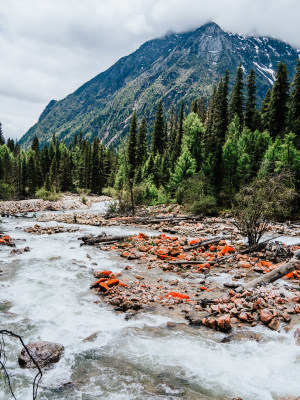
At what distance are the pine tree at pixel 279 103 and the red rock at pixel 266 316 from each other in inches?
1626

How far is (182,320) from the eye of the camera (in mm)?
6469

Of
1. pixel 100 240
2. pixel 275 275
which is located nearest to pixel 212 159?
pixel 100 240

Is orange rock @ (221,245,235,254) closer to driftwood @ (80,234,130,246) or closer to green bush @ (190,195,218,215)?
driftwood @ (80,234,130,246)

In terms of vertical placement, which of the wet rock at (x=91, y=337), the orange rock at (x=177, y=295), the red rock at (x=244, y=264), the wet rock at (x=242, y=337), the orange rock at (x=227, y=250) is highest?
the orange rock at (x=227, y=250)

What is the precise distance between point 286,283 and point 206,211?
60.3 ft

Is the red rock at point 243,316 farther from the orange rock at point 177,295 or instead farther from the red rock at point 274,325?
the orange rock at point 177,295

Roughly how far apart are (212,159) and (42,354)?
29.8m

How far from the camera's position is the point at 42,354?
4.99 m

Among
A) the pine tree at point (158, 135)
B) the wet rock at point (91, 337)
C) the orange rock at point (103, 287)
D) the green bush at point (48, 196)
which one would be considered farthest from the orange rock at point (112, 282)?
the pine tree at point (158, 135)

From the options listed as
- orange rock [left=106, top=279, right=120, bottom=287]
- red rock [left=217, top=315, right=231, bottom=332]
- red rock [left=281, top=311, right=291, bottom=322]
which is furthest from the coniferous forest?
orange rock [left=106, top=279, right=120, bottom=287]

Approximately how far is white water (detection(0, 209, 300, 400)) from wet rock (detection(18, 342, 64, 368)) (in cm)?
12

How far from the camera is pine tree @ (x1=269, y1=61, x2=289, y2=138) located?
41531mm

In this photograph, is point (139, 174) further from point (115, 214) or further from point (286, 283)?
point (286, 283)

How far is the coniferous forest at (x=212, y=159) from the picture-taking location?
90.9 ft
